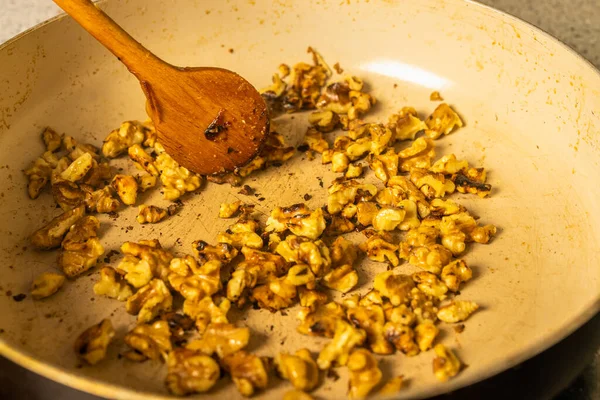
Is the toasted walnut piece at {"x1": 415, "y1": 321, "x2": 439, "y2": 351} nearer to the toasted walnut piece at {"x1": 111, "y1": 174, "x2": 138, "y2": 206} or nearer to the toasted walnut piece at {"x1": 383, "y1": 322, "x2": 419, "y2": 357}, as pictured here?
the toasted walnut piece at {"x1": 383, "y1": 322, "x2": 419, "y2": 357}

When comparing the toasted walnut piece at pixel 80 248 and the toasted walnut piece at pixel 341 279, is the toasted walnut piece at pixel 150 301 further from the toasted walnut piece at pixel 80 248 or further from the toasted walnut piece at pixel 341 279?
the toasted walnut piece at pixel 341 279

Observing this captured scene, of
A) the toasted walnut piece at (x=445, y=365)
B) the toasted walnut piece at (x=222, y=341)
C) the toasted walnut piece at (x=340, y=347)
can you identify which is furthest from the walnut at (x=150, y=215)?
the toasted walnut piece at (x=445, y=365)

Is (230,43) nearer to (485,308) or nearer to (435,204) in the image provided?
(435,204)

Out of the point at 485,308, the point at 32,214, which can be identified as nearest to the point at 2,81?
the point at 32,214

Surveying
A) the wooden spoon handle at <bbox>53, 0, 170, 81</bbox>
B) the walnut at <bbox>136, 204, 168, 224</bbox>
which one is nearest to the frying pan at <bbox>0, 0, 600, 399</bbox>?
the walnut at <bbox>136, 204, 168, 224</bbox>

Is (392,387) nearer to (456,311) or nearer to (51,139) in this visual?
(456,311)

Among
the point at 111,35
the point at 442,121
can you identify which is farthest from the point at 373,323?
the point at 111,35
